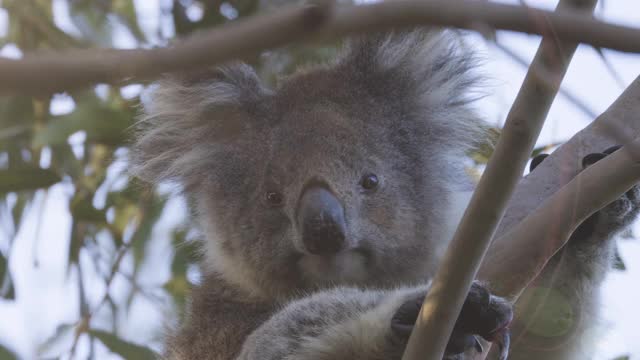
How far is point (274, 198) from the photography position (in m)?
2.59

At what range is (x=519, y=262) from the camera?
5.71ft

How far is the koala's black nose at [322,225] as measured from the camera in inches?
89.3

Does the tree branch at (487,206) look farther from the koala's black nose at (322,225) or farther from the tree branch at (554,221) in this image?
the koala's black nose at (322,225)

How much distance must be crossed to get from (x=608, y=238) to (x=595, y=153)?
0.24 m

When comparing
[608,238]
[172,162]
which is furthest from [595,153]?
[172,162]

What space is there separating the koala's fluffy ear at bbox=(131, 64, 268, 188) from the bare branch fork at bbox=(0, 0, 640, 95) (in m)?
2.15

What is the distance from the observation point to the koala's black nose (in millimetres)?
2268

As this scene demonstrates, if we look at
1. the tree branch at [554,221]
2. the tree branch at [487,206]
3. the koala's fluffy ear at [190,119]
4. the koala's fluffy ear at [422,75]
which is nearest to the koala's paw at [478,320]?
the tree branch at [554,221]

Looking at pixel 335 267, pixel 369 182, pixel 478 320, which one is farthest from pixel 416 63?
pixel 478 320

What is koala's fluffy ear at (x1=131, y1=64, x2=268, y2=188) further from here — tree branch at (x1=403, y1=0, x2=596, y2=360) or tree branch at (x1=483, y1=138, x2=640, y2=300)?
tree branch at (x1=403, y1=0, x2=596, y2=360)

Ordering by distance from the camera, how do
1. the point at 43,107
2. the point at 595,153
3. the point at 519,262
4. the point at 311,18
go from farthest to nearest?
1. the point at 43,107
2. the point at 595,153
3. the point at 519,262
4. the point at 311,18

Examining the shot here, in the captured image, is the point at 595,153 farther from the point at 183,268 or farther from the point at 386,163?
the point at 183,268

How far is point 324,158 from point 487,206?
1258 millimetres

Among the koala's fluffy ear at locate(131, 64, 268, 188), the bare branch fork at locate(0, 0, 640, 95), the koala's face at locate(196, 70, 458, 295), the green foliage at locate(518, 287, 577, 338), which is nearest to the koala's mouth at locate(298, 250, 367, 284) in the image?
the koala's face at locate(196, 70, 458, 295)
